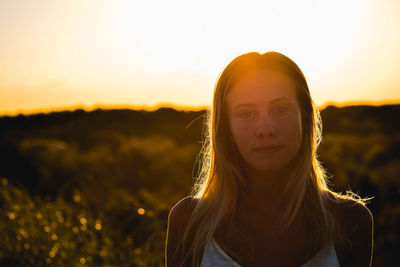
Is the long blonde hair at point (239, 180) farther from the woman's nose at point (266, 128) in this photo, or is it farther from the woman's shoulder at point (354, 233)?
the woman's nose at point (266, 128)

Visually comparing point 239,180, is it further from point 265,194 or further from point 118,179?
point 118,179

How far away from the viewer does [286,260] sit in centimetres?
221

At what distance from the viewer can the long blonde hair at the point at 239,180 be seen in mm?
2268

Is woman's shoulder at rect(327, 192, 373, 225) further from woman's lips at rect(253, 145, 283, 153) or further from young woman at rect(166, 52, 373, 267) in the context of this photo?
woman's lips at rect(253, 145, 283, 153)

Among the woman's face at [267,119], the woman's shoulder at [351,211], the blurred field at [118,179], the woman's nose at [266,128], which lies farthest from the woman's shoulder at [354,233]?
the blurred field at [118,179]

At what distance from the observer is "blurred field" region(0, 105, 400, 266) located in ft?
16.8

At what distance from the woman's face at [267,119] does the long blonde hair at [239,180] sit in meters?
0.10

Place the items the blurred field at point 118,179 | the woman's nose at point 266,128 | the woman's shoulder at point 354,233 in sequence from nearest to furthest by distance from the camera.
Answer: the woman's nose at point 266,128, the woman's shoulder at point 354,233, the blurred field at point 118,179

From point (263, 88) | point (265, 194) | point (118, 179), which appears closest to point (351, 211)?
point (265, 194)

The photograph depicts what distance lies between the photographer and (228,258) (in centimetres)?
217

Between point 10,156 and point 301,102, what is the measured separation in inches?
689

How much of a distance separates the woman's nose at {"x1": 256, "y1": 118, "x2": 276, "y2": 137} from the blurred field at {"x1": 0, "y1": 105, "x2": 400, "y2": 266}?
147 centimetres

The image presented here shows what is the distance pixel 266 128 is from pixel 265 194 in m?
0.49

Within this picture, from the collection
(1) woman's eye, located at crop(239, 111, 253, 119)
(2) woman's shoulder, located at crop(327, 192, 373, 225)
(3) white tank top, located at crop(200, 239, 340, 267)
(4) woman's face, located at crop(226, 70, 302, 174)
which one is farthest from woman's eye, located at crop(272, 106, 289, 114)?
(3) white tank top, located at crop(200, 239, 340, 267)
